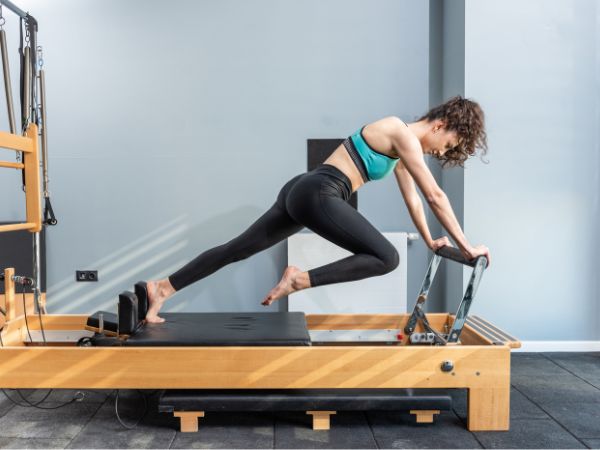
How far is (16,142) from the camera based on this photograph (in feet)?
8.16

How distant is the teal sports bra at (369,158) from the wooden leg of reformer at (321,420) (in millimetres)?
892

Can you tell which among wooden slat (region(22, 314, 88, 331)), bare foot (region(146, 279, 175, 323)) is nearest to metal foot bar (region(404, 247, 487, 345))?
bare foot (region(146, 279, 175, 323))

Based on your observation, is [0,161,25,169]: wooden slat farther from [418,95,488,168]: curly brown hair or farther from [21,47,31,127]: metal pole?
[418,95,488,168]: curly brown hair

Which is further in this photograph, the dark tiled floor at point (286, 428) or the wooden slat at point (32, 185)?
the wooden slat at point (32, 185)

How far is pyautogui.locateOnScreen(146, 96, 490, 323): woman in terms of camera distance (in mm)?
2109

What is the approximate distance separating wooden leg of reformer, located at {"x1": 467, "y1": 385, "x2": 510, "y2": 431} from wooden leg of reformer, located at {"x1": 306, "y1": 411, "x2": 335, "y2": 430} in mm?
515

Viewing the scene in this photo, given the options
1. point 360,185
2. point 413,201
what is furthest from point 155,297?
point 413,201

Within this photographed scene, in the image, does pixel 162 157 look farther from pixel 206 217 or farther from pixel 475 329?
pixel 475 329

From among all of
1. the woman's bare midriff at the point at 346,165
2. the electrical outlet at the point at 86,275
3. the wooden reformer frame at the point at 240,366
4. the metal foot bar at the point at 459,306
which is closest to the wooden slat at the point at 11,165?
the wooden reformer frame at the point at 240,366

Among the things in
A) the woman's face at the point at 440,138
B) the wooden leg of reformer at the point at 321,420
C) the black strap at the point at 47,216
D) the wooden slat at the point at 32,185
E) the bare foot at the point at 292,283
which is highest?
the woman's face at the point at 440,138

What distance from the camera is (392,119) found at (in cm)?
216

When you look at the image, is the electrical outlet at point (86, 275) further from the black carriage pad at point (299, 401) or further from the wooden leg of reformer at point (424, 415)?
the wooden leg of reformer at point (424, 415)

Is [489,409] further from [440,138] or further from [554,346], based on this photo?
[554,346]

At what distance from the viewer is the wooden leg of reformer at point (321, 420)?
2.14 meters
